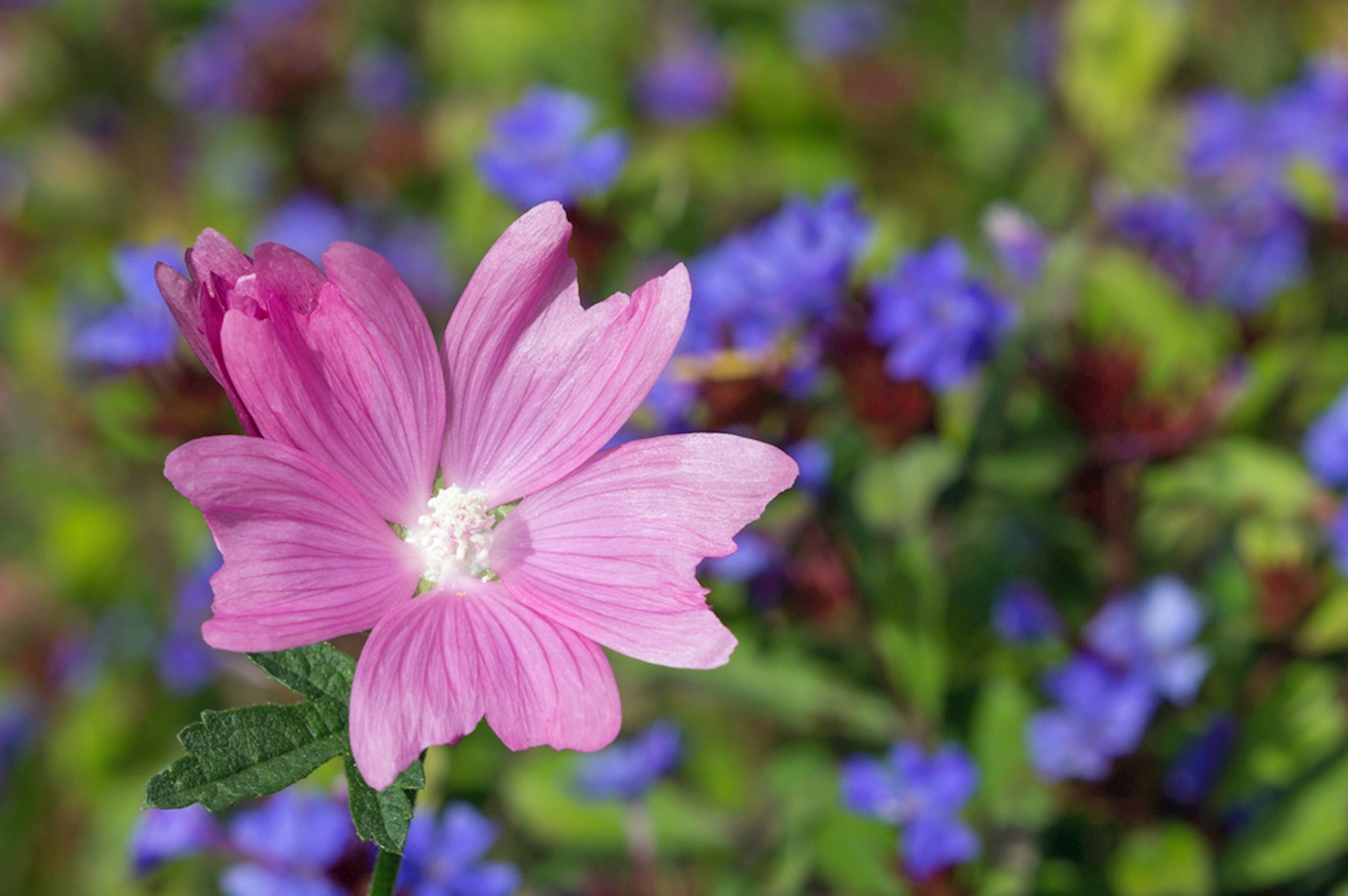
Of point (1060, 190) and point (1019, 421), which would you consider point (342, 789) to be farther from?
point (1060, 190)

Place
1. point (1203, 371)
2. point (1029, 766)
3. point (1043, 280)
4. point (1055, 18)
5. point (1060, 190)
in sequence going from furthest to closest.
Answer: point (1055, 18) → point (1060, 190) → point (1203, 371) → point (1043, 280) → point (1029, 766)

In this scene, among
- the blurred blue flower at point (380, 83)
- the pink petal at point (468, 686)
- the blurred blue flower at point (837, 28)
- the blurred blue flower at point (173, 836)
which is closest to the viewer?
the pink petal at point (468, 686)

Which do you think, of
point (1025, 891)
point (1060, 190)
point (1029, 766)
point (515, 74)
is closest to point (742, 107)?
point (515, 74)

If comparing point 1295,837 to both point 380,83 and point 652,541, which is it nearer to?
point 652,541

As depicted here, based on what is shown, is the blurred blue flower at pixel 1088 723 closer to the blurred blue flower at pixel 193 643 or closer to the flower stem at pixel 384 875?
the flower stem at pixel 384 875

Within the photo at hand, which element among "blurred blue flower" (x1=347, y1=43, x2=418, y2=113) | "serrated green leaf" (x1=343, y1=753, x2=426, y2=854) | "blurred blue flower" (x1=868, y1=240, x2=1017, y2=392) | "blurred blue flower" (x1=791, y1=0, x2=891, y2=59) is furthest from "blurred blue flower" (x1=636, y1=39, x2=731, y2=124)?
"serrated green leaf" (x1=343, y1=753, x2=426, y2=854)

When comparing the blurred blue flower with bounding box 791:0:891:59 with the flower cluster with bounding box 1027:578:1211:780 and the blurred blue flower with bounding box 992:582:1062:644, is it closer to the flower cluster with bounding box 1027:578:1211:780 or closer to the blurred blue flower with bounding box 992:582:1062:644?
the blurred blue flower with bounding box 992:582:1062:644

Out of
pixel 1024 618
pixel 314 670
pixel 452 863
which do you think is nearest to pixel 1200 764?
pixel 1024 618

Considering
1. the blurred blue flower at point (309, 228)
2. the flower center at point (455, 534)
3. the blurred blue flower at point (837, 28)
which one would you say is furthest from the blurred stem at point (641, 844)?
the blurred blue flower at point (837, 28)

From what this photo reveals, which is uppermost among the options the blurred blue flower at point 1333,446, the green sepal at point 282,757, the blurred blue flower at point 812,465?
the blurred blue flower at point 1333,446
